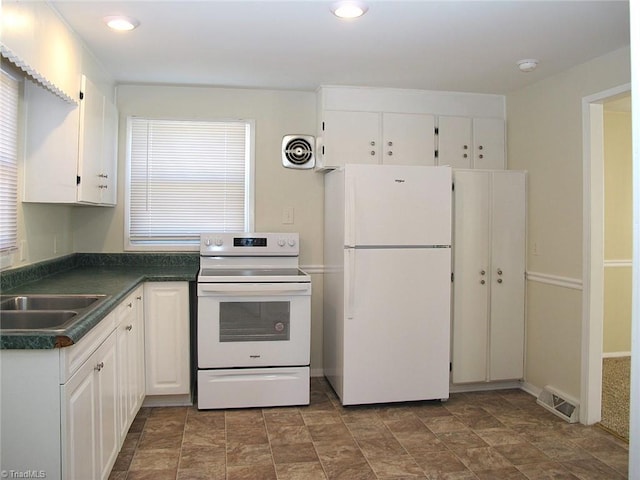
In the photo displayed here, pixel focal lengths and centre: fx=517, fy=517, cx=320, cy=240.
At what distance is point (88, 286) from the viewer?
271 cm

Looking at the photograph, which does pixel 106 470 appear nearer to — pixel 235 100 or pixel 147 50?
pixel 147 50

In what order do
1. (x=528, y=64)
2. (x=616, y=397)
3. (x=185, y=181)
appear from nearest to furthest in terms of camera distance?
(x=528, y=64) < (x=616, y=397) < (x=185, y=181)

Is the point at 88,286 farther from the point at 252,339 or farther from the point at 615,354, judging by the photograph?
the point at 615,354

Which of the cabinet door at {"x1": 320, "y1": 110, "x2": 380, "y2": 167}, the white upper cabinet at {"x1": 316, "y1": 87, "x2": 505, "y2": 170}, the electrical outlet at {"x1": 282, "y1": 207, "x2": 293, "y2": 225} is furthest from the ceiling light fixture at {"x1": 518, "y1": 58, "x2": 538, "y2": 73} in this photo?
the electrical outlet at {"x1": 282, "y1": 207, "x2": 293, "y2": 225}

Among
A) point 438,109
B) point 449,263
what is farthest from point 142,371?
point 438,109

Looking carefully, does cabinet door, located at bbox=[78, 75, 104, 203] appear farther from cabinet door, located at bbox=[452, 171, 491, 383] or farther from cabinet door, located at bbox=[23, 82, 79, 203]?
cabinet door, located at bbox=[452, 171, 491, 383]

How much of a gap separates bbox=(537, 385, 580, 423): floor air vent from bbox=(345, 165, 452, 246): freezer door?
123cm

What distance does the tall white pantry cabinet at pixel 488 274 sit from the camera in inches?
145


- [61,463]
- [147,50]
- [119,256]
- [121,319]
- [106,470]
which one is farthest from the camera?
[119,256]

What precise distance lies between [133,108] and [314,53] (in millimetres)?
1545

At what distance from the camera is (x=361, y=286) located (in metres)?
3.36

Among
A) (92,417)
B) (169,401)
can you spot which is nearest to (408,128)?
(169,401)

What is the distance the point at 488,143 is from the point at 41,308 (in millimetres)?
3225

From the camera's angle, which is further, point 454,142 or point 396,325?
point 454,142
